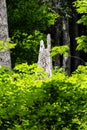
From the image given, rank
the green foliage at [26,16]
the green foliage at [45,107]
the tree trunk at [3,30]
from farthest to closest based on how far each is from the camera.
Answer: the green foliage at [26,16] → the tree trunk at [3,30] → the green foliage at [45,107]

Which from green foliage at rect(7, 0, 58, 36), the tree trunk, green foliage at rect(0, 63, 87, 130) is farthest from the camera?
green foliage at rect(7, 0, 58, 36)

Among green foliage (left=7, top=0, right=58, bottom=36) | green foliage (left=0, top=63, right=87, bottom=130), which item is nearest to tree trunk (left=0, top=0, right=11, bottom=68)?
green foliage (left=7, top=0, right=58, bottom=36)

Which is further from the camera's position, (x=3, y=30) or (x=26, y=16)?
(x=26, y=16)

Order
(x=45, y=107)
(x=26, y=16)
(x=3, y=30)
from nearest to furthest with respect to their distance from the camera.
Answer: (x=45, y=107), (x=3, y=30), (x=26, y=16)

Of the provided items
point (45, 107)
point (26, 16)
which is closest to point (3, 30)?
point (26, 16)

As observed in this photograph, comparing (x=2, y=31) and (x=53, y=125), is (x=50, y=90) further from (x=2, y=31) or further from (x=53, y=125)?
(x=2, y=31)

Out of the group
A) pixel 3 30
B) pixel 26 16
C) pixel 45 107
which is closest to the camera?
pixel 45 107

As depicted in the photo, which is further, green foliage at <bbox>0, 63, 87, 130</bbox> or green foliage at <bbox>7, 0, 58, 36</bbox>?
green foliage at <bbox>7, 0, 58, 36</bbox>

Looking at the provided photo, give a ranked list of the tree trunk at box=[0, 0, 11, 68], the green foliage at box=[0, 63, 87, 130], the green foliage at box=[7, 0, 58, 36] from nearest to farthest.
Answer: the green foliage at box=[0, 63, 87, 130] → the tree trunk at box=[0, 0, 11, 68] → the green foliage at box=[7, 0, 58, 36]

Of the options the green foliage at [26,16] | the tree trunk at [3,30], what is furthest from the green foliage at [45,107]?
the green foliage at [26,16]

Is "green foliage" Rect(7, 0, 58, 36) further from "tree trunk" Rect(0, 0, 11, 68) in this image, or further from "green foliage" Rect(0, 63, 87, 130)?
"green foliage" Rect(0, 63, 87, 130)

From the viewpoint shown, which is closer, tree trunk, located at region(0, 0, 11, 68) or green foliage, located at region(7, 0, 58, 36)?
tree trunk, located at region(0, 0, 11, 68)

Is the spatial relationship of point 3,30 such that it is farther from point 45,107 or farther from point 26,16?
point 45,107

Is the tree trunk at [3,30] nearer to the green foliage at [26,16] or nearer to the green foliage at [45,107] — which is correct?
the green foliage at [26,16]
